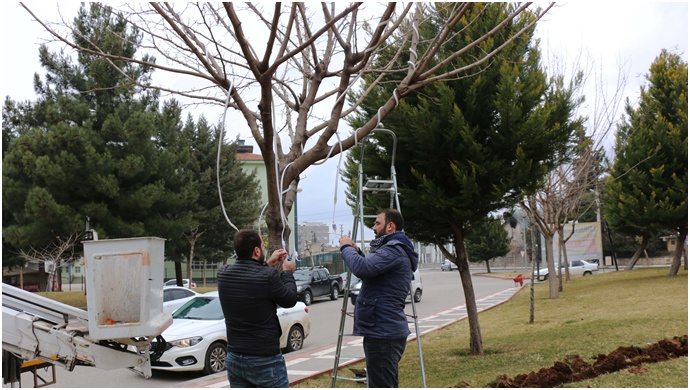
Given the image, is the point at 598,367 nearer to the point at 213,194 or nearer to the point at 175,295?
the point at 175,295

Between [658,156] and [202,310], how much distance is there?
20380 millimetres

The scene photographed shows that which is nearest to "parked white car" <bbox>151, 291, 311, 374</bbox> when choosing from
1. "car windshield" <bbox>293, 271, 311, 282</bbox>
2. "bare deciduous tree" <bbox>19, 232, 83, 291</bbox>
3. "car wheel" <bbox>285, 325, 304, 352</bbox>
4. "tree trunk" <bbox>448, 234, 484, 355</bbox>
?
"car wheel" <bbox>285, 325, 304, 352</bbox>

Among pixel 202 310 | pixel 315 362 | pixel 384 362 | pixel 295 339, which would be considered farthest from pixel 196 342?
pixel 384 362

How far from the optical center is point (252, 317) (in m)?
4.54

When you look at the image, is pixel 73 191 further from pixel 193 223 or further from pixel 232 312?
pixel 232 312

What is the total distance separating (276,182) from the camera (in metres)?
5.68

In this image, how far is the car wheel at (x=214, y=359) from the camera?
11.2 metres

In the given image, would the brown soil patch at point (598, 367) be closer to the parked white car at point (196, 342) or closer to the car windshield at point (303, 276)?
the parked white car at point (196, 342)

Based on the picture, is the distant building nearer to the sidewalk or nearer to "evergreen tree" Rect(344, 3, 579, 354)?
the sidewalk

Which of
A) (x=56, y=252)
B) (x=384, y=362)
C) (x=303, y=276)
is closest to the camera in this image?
(x=384, y=362)

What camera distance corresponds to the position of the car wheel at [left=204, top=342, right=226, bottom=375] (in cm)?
1122

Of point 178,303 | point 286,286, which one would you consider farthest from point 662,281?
point 286,286

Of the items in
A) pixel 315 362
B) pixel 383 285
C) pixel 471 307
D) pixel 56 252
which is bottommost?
pixel 315 362

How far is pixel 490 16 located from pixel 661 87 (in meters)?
20.2
